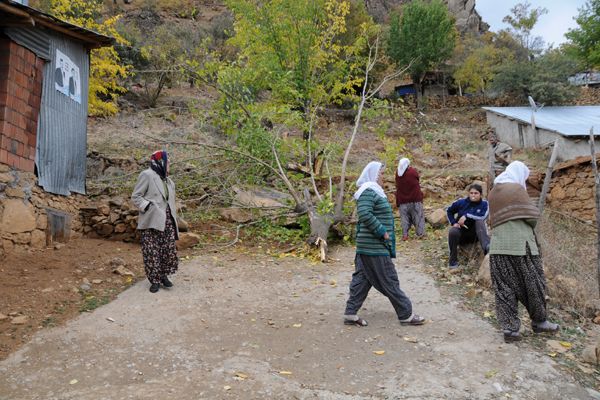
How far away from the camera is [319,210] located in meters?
8.15

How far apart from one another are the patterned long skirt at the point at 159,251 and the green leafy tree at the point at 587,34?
27.2 meters

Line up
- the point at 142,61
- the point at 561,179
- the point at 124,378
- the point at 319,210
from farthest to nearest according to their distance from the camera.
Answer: the point at 142,61 → the point at 561,179 → the point at 319,210 → the point at 124,378

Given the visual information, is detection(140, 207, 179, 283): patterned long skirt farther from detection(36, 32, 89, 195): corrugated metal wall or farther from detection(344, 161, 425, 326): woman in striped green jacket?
detection(36, 32, 89, 195): corrugated metal wall

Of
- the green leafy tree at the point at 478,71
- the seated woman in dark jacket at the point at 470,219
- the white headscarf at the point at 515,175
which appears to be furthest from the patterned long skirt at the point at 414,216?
the green leafy tree at the point at 478,71

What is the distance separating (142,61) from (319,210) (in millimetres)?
18078

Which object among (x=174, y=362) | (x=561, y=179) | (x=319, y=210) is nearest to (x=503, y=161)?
(x=319, y=210)

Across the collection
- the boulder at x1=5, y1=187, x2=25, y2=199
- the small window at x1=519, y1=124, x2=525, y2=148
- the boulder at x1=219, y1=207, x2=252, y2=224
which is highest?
the small window at x1=519, y1=124, x2=525, y2=148

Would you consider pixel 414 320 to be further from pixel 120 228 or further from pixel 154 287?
pixel 120 228

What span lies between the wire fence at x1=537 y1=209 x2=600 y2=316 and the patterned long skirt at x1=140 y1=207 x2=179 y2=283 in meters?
4.23

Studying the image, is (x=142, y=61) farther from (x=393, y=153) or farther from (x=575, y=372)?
(x=575, y=372)

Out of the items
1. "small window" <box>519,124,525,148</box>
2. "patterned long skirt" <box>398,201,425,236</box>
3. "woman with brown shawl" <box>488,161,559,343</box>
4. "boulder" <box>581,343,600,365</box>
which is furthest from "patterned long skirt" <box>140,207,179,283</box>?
"small window" <box>519,124,525,148</box>

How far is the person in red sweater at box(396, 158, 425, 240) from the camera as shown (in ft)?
28.1

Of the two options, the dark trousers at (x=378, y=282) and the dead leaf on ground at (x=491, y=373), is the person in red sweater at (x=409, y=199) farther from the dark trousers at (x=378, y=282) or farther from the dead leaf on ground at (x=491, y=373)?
the dead leaf on ground at (x=491, y=373)

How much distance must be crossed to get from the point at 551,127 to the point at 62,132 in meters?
14.7
